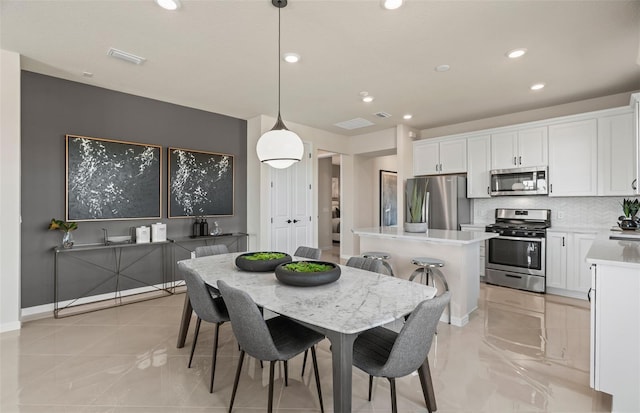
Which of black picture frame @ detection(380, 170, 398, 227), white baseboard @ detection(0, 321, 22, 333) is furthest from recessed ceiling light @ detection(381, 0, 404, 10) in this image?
black picture frame @ detection(380, 170, 398, 227)

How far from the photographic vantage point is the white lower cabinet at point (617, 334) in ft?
5.90

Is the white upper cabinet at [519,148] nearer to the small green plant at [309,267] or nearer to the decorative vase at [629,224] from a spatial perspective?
the decorative vase at [629,224]

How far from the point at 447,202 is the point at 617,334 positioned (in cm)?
351

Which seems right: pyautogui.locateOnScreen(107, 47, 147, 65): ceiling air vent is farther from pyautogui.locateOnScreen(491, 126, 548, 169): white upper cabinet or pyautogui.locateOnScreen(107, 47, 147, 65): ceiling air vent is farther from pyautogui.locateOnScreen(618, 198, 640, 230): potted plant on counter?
pyautogui.locateOnScreen(618, 198, 640, 230): potted plant on counter

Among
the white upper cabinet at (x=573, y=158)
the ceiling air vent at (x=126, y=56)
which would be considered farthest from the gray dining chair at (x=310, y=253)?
the white upper cabinet at (x=573, y=158)

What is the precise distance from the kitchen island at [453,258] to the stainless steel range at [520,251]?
1.36 metres

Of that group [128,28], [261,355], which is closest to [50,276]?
[128,28]

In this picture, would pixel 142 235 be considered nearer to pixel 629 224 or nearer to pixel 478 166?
pixel 478 166

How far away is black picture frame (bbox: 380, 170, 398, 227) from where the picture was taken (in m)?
7.66

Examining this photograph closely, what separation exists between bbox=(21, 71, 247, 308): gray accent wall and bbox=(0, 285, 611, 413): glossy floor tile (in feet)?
2.02

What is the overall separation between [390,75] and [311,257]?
2.26 m

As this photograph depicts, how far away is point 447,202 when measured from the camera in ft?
17.2

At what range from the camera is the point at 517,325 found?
325 cm

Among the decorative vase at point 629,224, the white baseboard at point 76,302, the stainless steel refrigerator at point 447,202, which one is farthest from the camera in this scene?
the stainless steel refrigerator at point 447,202
